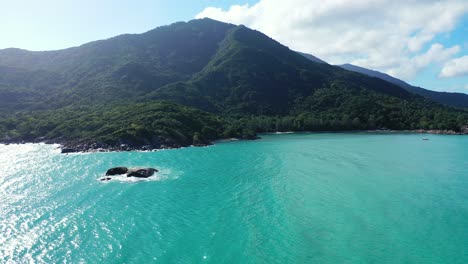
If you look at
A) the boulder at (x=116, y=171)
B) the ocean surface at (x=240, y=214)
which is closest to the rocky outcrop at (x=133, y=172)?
the boulder at (x=116, y=171)

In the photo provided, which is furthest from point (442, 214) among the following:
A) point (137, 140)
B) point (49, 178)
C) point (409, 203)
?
point (137, 140)

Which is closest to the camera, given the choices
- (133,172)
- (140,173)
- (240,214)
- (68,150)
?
(240,214)

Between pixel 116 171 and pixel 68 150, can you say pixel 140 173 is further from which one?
pixel 68 150

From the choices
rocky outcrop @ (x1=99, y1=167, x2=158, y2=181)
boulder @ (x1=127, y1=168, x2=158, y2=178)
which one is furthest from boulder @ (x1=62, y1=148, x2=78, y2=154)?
boulder @ (x1=127, y1=168, x2=158, y2=178)

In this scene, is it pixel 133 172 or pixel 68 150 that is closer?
pixel 133 172

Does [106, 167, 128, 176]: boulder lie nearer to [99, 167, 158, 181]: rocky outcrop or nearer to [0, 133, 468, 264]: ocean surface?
[99, 167, 158, 181]: rocky outcrop

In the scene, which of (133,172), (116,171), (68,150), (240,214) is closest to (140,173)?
(133,172)

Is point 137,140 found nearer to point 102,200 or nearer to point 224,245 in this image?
point 102,200

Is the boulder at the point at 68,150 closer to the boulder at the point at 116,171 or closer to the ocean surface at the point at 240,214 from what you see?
the ocean surface at the point at 240,214

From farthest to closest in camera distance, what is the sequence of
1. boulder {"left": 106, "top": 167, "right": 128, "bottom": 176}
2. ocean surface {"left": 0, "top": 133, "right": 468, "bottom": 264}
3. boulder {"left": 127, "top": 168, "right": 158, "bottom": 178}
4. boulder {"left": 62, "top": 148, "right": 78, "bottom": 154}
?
boulder {"left": 62, "top": 148, "right": 78, "bottom": 154}
boulder {"left": 106, "top": 167, "right": 128, "bottom": 176}
boulder {"left": 127, "top": 168, "right": 158, "bottom": 178}
ocean surface {"left": 0, "top": 133, "right": 468, "bottom": 264}
